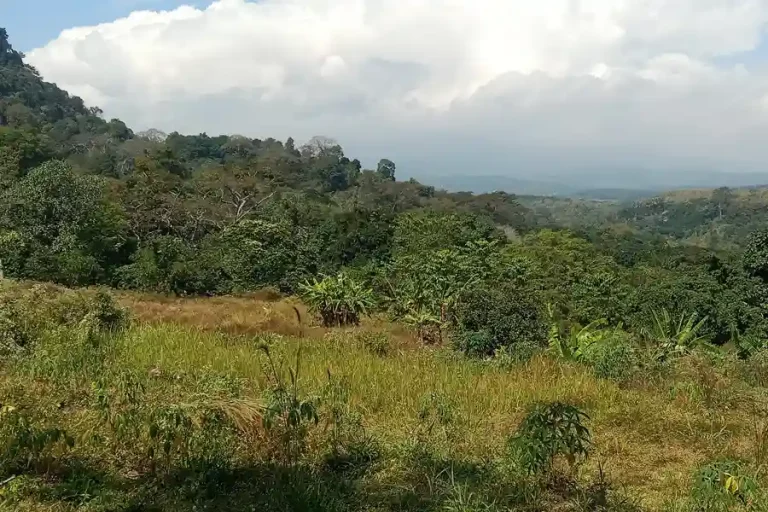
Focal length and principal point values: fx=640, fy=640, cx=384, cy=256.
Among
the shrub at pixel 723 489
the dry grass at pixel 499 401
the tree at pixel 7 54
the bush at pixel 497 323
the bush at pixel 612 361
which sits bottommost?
the bush at pixel 497 323

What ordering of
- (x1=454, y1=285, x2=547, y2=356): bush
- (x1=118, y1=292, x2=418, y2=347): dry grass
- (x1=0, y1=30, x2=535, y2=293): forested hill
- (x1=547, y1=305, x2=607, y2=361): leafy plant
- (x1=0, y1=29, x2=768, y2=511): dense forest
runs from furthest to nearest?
(x1=0, y1=30, x2=535, y2=293): forested hill → (x1=118, y1=292, x2=418, y2=347): dry grass → (x1=454, y1=285, x2=547, y2=356): bush → (x1=547, y1=305, x2=607, y2=361): leafy plant → (x1=0, y1=29, x2=768, y2=511): dense forest

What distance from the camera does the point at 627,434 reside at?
5.09 meters

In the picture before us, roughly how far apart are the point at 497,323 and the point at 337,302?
6234 millimetres

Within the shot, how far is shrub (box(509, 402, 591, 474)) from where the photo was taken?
3588 mm

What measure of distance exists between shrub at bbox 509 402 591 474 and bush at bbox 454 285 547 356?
769 cm

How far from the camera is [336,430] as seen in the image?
15.1 feet

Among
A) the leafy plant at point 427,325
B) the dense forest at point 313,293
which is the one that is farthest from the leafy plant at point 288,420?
the leafy plant at point 427,325

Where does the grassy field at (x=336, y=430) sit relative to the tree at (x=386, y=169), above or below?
below

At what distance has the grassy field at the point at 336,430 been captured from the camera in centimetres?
371

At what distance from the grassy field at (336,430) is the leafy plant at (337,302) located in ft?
31.3

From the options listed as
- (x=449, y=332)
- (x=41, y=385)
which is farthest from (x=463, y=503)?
(x=449, y=332)

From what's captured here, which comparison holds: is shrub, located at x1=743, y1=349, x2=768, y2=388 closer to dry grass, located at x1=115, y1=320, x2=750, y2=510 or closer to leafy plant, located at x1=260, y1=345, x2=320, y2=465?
dry grass, located at x1=115, y1=320, x2=750, y2=510

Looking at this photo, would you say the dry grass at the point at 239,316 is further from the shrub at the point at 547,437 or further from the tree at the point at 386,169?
the tree at the point at 386,169

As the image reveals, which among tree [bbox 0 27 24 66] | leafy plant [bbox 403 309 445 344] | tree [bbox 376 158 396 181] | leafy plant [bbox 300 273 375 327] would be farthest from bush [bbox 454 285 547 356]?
tree [bbox 0 27 24 66]
